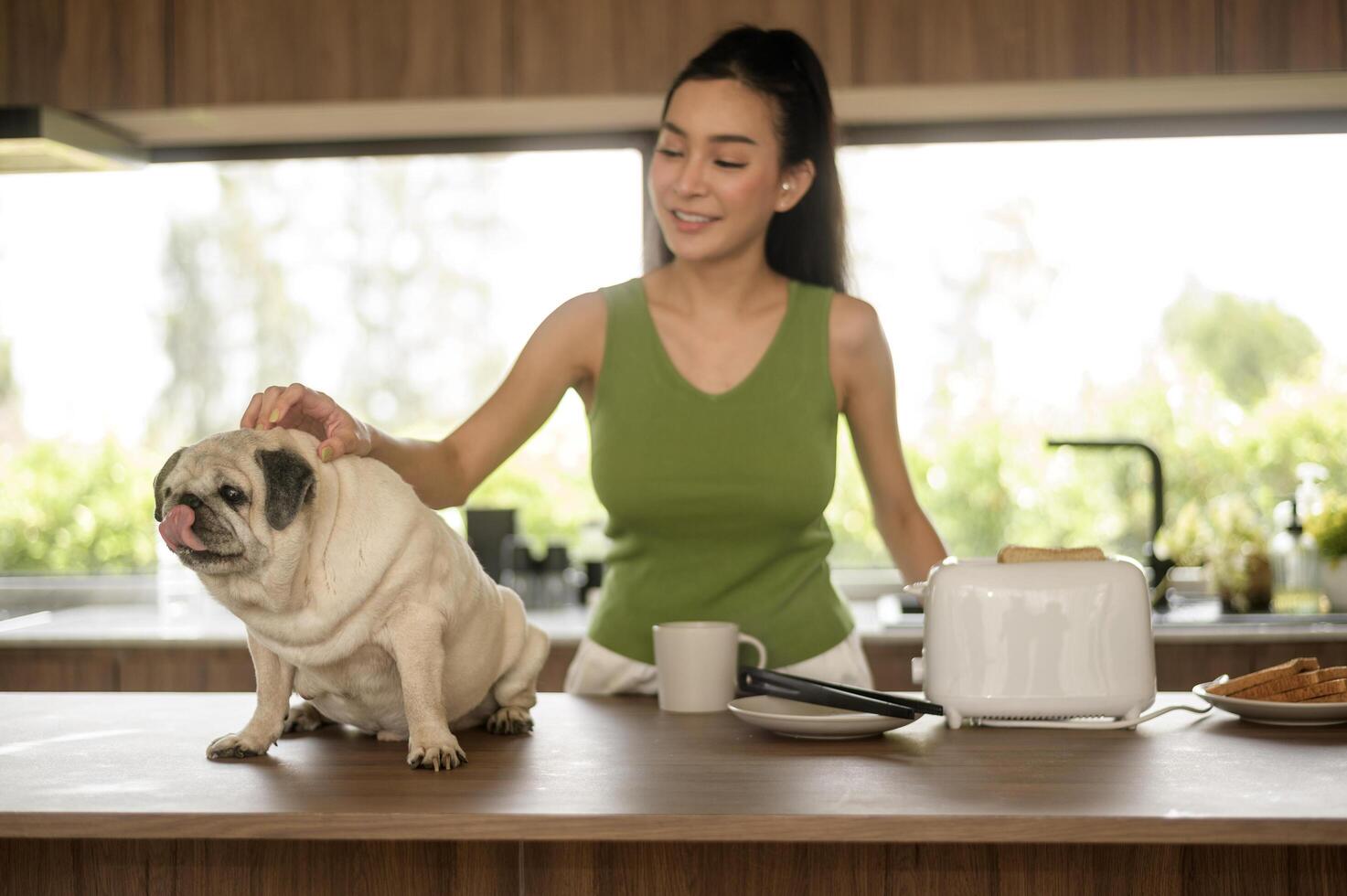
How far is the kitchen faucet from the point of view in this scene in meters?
2.97

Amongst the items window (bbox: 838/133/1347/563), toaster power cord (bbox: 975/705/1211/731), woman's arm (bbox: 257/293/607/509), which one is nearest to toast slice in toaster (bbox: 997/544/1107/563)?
toaster power cord (bbox: 975/705/1211/731)

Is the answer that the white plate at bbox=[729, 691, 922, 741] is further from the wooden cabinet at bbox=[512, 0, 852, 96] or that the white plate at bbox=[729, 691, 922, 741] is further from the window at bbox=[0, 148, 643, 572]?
the window at bbox=[0, 148, 643, 572]

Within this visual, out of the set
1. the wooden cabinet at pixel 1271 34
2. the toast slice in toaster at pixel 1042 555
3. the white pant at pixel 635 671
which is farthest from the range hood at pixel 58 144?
the wooden cabinet at pixel 1271 34

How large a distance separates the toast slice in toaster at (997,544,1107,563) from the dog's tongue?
79cm

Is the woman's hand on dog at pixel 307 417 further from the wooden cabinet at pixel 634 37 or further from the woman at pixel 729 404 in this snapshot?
the wooden cabinet at pixel 634 37

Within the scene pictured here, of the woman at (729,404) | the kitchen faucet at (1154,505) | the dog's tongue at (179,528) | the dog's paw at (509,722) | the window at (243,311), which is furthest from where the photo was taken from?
the window at (243,311)

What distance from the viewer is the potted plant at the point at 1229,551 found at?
9.50 ft

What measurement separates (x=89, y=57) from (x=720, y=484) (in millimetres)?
2013

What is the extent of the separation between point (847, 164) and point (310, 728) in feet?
7.58

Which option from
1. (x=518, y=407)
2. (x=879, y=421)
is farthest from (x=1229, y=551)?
(x=518, y=407)

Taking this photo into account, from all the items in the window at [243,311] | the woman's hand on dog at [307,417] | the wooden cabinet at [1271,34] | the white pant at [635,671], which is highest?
the wooden cabinet at [1271,34]

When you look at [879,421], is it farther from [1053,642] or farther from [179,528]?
[179,528]

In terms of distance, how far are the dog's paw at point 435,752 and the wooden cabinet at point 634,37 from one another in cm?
193

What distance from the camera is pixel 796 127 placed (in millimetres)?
1781
